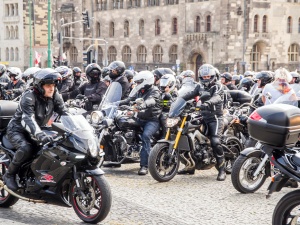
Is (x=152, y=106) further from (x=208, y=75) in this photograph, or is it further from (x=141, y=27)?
(x=141, y=27)

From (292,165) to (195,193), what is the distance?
3.96 meters

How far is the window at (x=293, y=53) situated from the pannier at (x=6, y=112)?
55.6m

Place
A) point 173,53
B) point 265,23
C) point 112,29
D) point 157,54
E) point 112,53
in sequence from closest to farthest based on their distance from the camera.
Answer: point 265,23 < point 173,53 < point 157,54 < point 112,53 < point 112,29

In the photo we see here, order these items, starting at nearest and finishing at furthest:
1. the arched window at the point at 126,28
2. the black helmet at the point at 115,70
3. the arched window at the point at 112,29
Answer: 1. the black helmet at the point at 115,70
2. the arched window at the point at 126,28
3. the arched window at the point at 112,29

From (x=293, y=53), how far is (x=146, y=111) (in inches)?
2076

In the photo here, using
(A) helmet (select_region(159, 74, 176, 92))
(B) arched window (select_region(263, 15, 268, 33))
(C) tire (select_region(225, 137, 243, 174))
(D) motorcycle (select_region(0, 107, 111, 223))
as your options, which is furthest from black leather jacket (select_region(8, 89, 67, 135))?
(B) arched window (select_region(263, 15, 268, 33))

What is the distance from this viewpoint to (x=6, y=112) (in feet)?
30.0

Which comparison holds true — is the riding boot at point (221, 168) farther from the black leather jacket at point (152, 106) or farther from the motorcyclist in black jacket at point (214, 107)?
the black leather jacket at point (152, 106)

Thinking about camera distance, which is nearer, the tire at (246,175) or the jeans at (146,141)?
the tire at (246,175)

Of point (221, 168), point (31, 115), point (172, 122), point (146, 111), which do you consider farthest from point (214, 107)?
point (31, 115)

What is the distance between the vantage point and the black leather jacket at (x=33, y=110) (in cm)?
824

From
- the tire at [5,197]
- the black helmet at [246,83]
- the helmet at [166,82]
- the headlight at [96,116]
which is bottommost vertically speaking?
the tire at [5,197]

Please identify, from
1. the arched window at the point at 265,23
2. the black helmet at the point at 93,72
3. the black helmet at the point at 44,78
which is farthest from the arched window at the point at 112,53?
the black helmet at the point at 44,78

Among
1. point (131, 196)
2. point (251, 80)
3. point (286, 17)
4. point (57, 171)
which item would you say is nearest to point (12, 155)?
point (57, 171)
